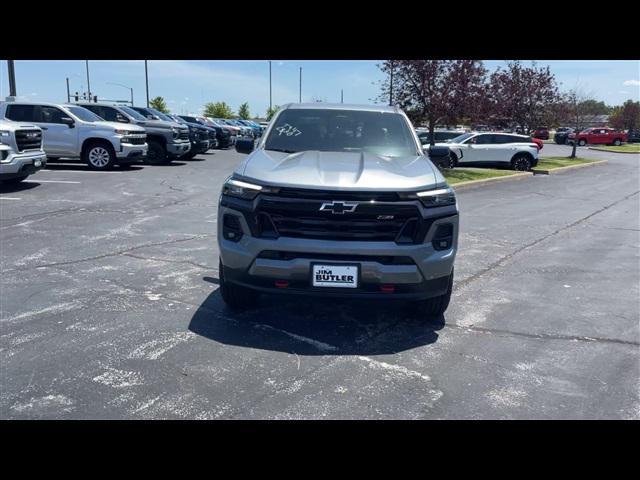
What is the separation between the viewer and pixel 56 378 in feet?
11.9

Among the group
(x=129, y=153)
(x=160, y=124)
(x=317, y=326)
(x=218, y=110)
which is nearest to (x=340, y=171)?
(x=317, y=326)

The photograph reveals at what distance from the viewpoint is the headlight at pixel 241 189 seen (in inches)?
167

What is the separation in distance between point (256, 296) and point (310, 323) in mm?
612

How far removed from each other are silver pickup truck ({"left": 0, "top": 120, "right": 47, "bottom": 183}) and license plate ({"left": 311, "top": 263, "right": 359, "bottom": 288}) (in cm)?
976

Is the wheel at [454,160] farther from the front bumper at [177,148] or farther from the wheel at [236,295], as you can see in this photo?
the wheel at [236,295]

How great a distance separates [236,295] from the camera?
189 inches

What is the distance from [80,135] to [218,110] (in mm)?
57550

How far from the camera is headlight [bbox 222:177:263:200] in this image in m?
4.25

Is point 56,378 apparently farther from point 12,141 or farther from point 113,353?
point 12,141

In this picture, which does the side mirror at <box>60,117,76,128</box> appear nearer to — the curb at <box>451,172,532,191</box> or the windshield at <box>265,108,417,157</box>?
the curb at <box>451,172,532,191</box>

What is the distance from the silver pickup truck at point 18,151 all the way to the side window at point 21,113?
3.73 meters

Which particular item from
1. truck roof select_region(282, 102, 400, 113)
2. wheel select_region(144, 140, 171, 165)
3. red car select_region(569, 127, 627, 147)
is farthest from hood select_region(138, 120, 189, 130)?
red car select_region(569, 127, 627, 147)
